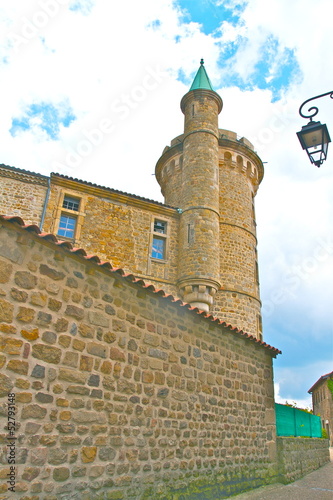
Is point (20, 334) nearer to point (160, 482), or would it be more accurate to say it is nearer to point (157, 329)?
point (157, 329)

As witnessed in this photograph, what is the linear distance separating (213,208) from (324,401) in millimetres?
23450

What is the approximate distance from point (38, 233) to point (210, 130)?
14.3 m

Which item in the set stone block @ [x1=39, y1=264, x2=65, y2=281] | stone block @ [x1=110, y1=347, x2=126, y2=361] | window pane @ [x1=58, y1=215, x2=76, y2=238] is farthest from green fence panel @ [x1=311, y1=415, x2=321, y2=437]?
stone block @ [x1=39, y1=264, x2=65, y2=281]

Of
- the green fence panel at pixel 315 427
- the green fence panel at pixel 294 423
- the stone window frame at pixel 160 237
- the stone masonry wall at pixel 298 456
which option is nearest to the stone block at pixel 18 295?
the stone masonry wall at pixel 298 456

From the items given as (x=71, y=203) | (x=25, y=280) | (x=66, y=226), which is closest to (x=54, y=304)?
(x=25, y=280)

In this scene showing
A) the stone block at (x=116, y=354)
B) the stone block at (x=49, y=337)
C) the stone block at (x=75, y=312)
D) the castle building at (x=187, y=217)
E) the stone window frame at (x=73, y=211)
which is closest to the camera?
the stone block at (x=49, y=337)

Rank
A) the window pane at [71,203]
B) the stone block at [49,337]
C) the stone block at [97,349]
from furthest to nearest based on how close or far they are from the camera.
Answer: the window pane at [71,203]
the stone block at [97,349]
the stone block at [49,337]

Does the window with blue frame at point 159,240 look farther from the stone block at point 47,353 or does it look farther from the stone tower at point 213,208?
the stone block at point 47,353

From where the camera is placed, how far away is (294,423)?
1078cm

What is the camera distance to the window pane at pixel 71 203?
1462cm

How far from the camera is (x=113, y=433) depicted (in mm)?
4812

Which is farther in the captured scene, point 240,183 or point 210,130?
point 240,183

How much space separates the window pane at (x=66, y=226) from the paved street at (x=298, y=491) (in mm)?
9793

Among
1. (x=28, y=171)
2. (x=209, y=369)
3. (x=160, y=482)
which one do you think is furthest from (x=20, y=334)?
(x=28, y=171)
